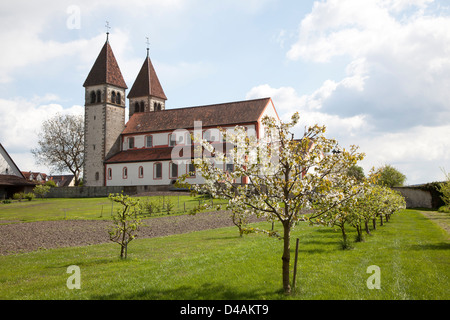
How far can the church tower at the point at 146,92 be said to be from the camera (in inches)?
2576

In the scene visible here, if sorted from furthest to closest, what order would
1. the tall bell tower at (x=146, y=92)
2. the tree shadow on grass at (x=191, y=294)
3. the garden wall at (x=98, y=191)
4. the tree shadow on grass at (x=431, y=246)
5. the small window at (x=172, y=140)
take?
the tall bell tower at (x=146, y=92) → the small window at (x=172, y=140) → the garden wall at (x=98, y=191) → the tree shadow on grass at (x=431, y=246) → the tree shadow on grass at (x=191, y=294)

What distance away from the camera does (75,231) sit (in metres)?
20.7

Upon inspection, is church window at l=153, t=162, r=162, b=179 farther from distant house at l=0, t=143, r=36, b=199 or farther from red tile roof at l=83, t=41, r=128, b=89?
distant house at l=0, t=143, r=36, b=199

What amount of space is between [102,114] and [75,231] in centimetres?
3970

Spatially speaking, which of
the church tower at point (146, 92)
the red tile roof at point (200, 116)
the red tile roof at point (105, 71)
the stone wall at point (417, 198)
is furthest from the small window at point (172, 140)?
the stone wall at point (417, 198)

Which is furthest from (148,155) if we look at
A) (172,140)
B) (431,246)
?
(431,246)

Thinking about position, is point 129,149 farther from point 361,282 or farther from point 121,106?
point 361,282

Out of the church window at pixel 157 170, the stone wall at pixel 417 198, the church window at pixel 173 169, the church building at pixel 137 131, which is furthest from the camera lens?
the church window at pixel 157 170

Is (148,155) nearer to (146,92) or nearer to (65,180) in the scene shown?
(146,92)

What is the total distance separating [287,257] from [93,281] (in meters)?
5.09

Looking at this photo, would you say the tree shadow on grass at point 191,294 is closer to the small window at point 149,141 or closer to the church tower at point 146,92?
the small window at point 149,141

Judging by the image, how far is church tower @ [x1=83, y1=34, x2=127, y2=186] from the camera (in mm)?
56625
